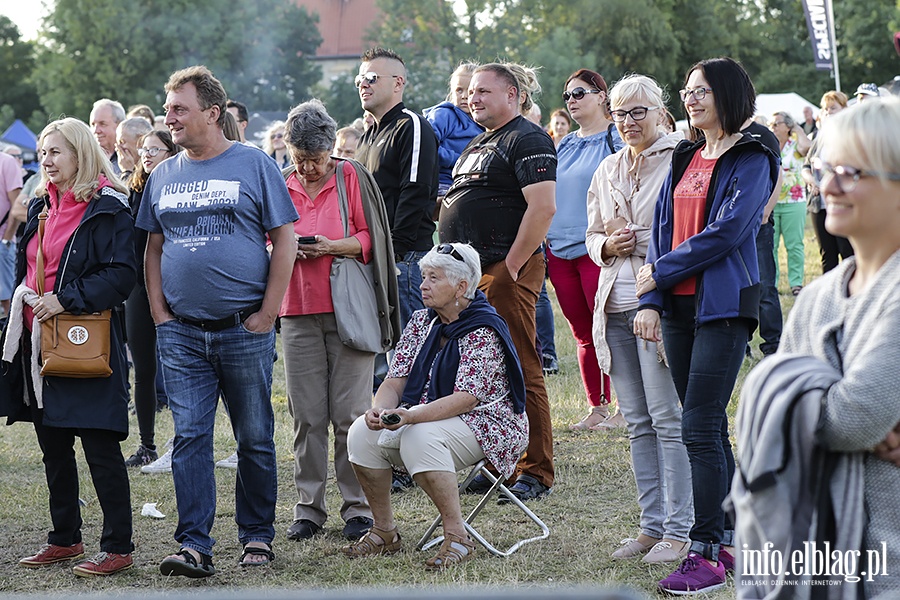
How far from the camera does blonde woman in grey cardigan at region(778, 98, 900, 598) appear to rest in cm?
235

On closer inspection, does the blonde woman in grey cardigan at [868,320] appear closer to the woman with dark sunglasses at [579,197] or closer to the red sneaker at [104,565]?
the red sneaker at [104,565]

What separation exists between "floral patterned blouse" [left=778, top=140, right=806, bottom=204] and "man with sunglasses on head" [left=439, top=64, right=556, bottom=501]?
703 cm

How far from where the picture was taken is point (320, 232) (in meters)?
5.47

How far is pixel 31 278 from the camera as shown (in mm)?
5094

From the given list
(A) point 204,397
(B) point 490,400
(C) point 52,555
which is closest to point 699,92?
(B) point 490,400

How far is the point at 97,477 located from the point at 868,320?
3.69 m

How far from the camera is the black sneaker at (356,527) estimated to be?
5418 millimetres

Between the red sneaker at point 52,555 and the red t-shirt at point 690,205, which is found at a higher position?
the red t-shirt at point 690,205

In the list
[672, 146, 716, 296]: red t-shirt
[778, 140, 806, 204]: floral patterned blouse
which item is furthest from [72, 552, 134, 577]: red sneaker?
[778, 140, 806, 204]: floral patterned blouse

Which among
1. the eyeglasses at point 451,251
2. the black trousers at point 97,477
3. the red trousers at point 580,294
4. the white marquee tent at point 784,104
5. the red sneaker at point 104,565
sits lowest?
the red sneaker at point 104,565

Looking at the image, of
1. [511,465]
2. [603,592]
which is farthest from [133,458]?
[603,592]

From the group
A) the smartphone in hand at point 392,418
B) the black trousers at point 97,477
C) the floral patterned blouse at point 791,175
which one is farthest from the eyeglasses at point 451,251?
the floral patterned blouse at point 791,175

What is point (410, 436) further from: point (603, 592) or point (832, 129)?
point (603, 592)

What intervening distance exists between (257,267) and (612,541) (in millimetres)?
2105
